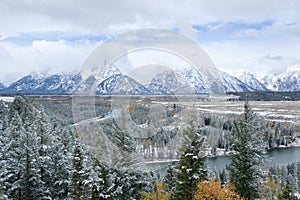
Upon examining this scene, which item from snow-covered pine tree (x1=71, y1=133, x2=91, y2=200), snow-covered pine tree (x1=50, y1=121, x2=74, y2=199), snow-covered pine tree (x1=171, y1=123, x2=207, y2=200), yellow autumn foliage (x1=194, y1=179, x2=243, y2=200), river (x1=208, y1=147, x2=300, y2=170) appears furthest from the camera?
river (x1=208, y1=147, x2=300, y2=170)

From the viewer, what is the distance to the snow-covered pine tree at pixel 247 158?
78.3 feet

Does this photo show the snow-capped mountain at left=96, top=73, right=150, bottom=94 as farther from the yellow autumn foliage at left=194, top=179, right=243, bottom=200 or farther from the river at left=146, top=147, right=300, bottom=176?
Result: the river at left=146, top=147, right=300, bottom=176

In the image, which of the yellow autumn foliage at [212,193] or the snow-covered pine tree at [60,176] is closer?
the yellow autumn foliage at [212,193]

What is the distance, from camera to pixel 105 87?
408 inches

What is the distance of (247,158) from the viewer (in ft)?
78.4

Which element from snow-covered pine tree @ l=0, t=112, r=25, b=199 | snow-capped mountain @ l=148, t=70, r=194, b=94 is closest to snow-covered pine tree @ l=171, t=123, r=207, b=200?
snow-capped mountain @ l=148, t=70, r=194, b=94

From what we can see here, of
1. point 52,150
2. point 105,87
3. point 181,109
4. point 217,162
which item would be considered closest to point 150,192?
point 52,150

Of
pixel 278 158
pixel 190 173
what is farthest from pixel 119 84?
pixel 278 158

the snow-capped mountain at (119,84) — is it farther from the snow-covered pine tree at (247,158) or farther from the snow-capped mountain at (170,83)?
the snow-covered pine tree at (247,158)

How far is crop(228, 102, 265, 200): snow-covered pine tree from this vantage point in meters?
23.9

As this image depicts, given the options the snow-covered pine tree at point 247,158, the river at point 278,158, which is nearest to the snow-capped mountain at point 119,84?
the snow-covered pine tree at point 247,158

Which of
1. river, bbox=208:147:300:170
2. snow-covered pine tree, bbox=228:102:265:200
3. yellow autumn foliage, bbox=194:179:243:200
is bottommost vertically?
river, bbox=208:147:300:170

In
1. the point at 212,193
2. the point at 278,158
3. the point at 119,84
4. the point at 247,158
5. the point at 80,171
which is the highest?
the point at 119,84

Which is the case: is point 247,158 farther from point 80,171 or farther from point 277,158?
point 277,158
